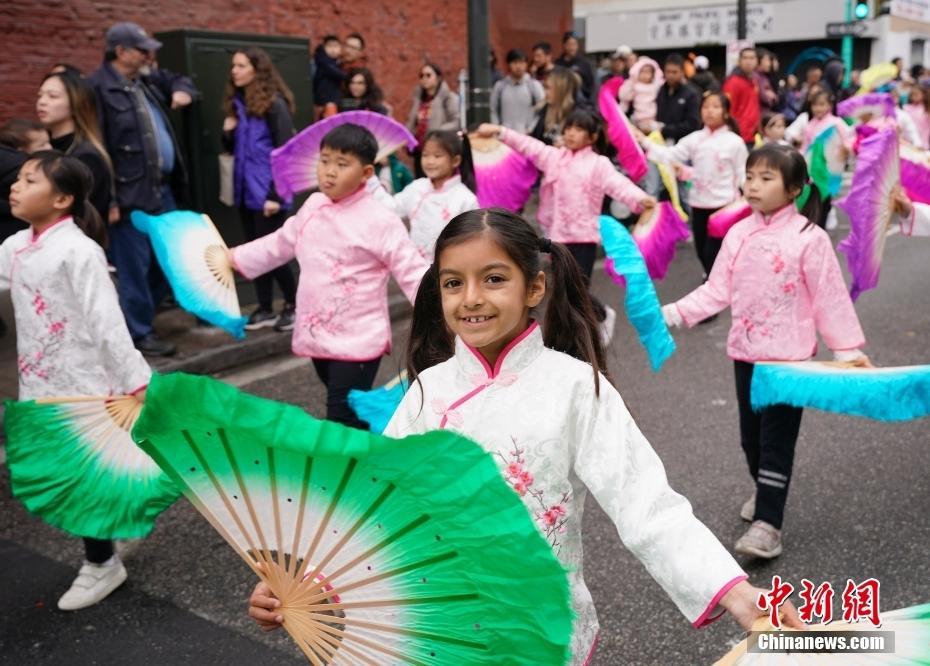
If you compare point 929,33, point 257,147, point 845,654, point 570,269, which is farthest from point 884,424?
point 929,33

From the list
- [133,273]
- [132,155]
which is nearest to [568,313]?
[133,273]

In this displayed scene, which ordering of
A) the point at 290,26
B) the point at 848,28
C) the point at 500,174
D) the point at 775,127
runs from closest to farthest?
the point at 500,174
the point at 775,127
the point at 290,26
the point at 848,28

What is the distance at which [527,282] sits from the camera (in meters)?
2.11

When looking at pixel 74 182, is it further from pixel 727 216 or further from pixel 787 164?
pixel 727 216

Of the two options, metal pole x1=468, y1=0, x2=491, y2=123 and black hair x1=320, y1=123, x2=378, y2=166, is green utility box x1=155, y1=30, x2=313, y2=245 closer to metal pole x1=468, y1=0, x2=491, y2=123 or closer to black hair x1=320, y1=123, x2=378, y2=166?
metal pole x1=468, y1=0, x2=491, y2=123

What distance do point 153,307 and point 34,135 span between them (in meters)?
1.32

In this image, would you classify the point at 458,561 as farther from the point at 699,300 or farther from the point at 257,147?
the point at 257,147

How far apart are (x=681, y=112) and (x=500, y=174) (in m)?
3.87

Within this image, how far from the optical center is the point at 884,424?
5.10 metres

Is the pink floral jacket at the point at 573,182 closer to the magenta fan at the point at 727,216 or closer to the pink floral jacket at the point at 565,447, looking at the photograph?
the magenta fan at the point at 727,216

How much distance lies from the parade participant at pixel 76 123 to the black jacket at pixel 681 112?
19.3 ft

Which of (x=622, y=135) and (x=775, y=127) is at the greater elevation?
(x=775, y=127)

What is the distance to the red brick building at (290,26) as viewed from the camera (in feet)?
26.6

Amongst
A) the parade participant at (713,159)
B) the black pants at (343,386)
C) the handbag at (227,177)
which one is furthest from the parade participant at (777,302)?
the handbag at (227,177)
